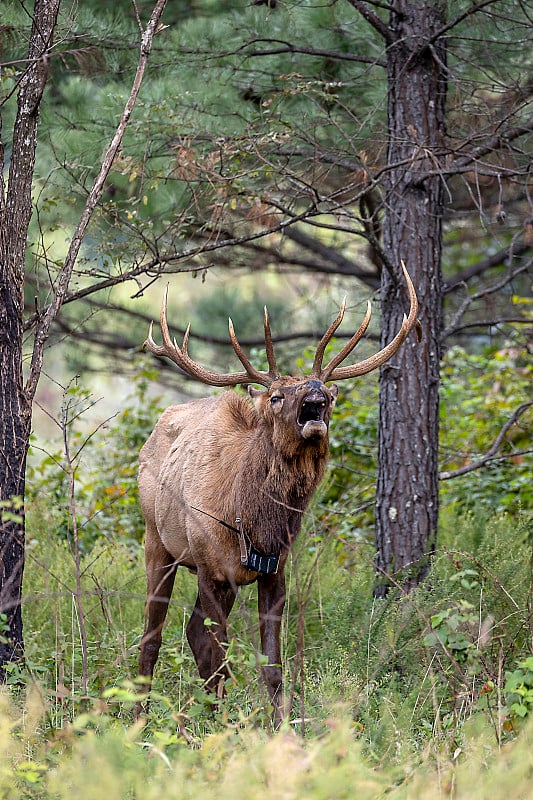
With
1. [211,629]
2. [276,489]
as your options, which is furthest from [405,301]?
[211,629]

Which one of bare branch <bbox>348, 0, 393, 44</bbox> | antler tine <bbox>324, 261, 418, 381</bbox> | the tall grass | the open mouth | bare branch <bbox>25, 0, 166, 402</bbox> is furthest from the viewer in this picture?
bare branch <bbox>348, 0, 393, 44</bbox>

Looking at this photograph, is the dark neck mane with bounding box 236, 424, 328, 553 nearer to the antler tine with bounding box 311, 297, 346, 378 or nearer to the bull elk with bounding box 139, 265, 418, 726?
the bull elk with bounding box 139, 265, 418, 726

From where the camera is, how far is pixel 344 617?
5.65 m

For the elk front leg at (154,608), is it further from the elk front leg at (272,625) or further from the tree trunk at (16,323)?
the tree trunk at (16,323)

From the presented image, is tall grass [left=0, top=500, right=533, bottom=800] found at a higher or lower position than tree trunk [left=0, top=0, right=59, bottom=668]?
lower

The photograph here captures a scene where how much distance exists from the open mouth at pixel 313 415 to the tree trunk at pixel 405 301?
1388 mm

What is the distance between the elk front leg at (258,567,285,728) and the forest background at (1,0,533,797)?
0.36 ft

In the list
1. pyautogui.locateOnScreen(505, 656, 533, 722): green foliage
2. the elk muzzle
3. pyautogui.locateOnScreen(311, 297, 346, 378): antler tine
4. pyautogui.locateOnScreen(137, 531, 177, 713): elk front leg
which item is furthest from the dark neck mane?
pyautogui.locateOnScreen(505, 656, 533, 722): green foliage

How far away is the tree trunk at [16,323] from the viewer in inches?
192

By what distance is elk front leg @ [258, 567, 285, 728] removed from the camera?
4985mm

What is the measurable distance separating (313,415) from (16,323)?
1.57 metres

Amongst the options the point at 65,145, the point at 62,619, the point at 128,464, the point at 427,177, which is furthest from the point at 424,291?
the point at 128,464

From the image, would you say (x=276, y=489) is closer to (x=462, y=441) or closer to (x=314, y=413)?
(x=314, y=413)

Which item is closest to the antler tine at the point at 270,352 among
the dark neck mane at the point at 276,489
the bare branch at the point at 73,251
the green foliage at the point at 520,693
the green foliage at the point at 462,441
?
the dark neck mane at the point at 276,489
